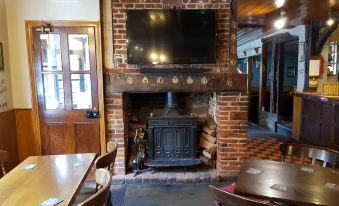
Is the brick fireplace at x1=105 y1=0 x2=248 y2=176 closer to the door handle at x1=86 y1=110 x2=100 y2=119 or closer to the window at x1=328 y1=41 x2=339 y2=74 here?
the door handle at x1=86 y1=110 x2=100 y2=119

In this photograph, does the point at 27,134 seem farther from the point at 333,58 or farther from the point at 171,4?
the point at 333,58

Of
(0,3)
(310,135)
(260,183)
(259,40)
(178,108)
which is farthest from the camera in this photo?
(259,40)

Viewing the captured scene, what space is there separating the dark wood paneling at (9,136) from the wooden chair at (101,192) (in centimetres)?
196

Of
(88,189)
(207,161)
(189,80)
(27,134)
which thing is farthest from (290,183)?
(27,134)

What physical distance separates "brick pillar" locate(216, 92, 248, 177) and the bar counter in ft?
5.30

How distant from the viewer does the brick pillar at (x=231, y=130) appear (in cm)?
331

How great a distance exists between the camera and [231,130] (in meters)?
3.35

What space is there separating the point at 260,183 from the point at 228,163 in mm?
1747

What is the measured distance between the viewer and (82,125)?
10.9 feet

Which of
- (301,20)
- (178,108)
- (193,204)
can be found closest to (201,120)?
(178,108)

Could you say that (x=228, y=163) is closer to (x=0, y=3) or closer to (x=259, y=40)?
(x=0, y=3)

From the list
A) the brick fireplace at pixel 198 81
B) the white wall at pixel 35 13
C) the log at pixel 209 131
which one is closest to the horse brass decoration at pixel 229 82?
the brick fireplace at pixel 198 81

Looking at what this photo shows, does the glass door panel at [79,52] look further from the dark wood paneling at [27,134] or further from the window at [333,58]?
the window at [333,58]

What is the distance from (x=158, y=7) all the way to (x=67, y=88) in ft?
5.15
